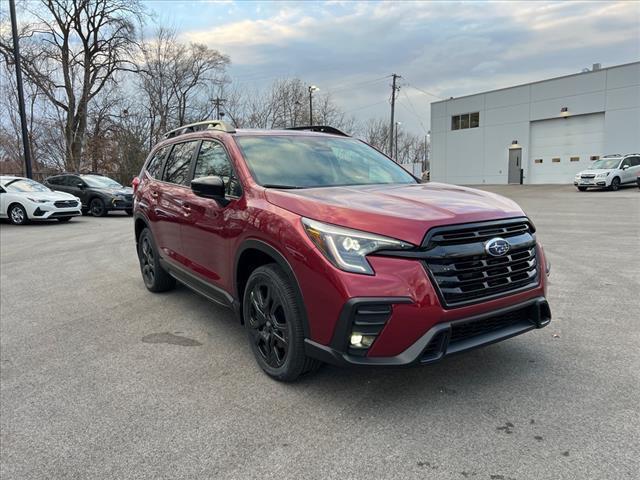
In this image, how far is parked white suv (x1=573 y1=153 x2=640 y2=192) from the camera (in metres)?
24.8

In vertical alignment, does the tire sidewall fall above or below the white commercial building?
below

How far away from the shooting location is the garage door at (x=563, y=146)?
33406 mm

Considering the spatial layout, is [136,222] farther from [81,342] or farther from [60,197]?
[60,197]

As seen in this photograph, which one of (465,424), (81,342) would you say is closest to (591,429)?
(465,424)

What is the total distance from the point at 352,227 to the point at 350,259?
194 millimetres

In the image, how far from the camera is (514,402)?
2.95 m

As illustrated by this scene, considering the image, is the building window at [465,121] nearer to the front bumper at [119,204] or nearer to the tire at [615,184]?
the tire at [615,184]

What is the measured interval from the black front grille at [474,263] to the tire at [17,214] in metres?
15.0

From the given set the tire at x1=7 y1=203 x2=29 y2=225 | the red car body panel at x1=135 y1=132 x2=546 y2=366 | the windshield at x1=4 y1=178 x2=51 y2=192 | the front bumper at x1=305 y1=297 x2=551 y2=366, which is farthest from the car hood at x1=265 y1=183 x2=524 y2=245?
the windshield at x1=4 y1=178 x2=51 y2=192

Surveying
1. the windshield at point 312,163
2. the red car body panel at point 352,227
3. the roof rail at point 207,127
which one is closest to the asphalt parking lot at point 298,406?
the red car body panel at point 352,227

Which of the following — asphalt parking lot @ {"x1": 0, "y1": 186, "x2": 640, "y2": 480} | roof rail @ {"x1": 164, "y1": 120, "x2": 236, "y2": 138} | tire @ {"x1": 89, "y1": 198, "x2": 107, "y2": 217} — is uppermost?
roof rail @ {"x1": 164, "y1": 120, "x2": 236, "y2": 138}

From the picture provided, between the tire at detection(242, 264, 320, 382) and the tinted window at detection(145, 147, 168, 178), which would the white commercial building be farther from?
the tire at detection(242, 264, 320, 382)

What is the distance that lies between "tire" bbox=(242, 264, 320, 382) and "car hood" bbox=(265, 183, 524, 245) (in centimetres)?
51

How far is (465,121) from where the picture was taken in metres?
41.9
